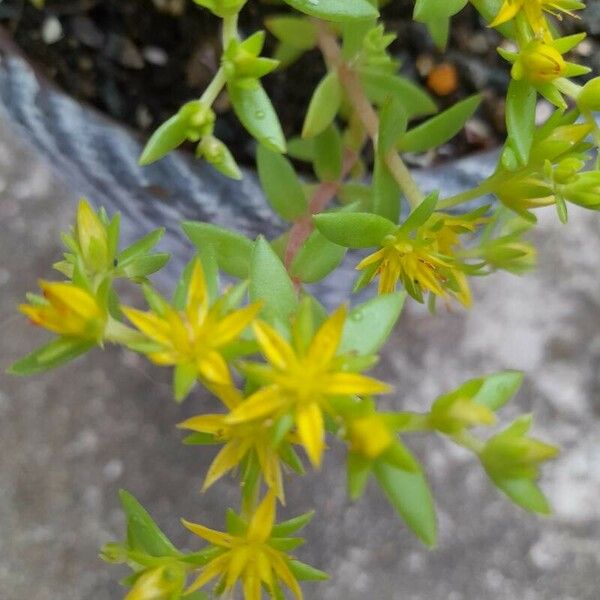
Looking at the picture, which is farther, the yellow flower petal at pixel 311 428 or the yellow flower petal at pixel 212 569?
the yellow flower petal at pixel 212 569

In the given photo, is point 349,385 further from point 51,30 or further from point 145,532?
point 51,30

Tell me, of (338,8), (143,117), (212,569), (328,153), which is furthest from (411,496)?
(143,117)

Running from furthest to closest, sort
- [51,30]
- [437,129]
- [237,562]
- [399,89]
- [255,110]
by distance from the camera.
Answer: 1. [51,30]
2. [399,89]
3. [437,129]
4. [255,110]
5. [237,562]

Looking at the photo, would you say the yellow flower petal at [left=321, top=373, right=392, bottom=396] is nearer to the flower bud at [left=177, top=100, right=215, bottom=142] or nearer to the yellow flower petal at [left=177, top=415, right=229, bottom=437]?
the yellow flower petal at [left=177, top=415, right=229, bottom=437]

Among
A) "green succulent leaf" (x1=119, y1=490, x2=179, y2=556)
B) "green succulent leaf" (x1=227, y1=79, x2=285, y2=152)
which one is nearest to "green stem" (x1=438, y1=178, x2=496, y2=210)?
"green succulent leaf" (x1=227, y1=79, x2=285, y2=152)

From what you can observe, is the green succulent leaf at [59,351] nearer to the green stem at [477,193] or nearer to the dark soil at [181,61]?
the green stem at [477,193]

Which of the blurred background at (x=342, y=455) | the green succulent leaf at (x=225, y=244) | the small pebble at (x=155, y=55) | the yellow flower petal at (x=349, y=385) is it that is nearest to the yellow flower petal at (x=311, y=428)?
the yellow flower petal at (x=349, y=385)

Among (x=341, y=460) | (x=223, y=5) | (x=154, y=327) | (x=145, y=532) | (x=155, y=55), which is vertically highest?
(x=223, y=5)
